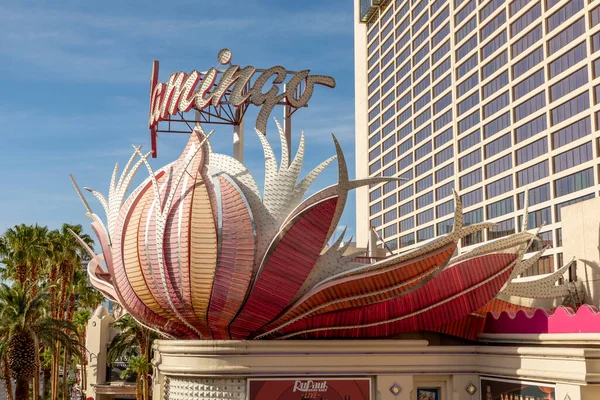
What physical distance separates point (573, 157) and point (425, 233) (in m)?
30.4

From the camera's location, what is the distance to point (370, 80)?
108 metres

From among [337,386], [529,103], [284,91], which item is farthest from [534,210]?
[337,386]

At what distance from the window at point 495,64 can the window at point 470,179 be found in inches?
346

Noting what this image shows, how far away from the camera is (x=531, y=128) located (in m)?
64.8

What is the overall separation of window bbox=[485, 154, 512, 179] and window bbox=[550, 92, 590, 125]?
7732 mm

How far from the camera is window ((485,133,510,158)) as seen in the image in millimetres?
69188

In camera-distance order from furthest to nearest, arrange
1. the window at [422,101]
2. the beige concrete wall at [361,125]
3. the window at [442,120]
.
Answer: the beige concrete wall at [361,125] → the window at [422,101] → the window at [442,120]

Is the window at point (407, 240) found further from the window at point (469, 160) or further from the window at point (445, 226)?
the window at point (469, 160)

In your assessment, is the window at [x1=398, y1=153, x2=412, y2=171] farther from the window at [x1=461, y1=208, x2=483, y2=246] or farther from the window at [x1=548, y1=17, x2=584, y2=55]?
the window at [x1=548, y1=17, x2=584, y2=55]

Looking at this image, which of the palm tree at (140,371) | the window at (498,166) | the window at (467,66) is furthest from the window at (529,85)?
Result: the palm tree at (140,371)

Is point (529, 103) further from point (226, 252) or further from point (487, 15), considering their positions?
point (226, 252)

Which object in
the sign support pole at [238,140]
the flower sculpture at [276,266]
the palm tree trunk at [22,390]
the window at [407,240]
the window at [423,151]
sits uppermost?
the window at [423,151]

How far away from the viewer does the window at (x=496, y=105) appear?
69650 mm

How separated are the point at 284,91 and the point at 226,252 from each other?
1013 centimetres
